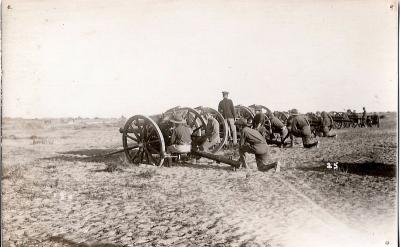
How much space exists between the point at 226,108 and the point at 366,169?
13.2ft

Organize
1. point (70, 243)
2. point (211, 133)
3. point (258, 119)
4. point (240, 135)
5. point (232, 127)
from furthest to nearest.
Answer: point (232, 127)
point (211, 133)
point (258, 119)
point (240, 135)
point (70, 243)

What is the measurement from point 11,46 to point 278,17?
14.8 ft

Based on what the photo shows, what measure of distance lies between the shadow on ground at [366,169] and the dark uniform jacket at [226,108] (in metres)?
3.01

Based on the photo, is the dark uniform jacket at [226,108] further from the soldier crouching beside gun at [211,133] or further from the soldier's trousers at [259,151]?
the soldier's trousers at [259,151]

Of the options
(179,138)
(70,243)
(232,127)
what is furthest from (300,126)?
(70,243)

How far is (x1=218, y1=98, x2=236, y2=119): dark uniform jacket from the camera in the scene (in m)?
10.0

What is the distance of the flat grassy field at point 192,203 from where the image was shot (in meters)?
5.18

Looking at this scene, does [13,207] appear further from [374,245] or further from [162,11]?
[374,245]

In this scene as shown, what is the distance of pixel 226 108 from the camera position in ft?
33.4

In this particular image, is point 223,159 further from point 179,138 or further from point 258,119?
point 258,119

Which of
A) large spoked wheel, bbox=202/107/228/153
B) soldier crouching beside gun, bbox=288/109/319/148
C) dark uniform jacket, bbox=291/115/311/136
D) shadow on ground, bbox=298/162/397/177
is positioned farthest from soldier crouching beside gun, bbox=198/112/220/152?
dark uniform jacket, bbox=291/115/311/136

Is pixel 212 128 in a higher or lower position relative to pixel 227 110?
lower

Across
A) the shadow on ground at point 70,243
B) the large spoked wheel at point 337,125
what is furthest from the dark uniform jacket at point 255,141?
the large spoked wheel at point 337,125

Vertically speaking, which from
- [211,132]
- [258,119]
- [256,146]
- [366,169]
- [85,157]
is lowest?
[366,169]
